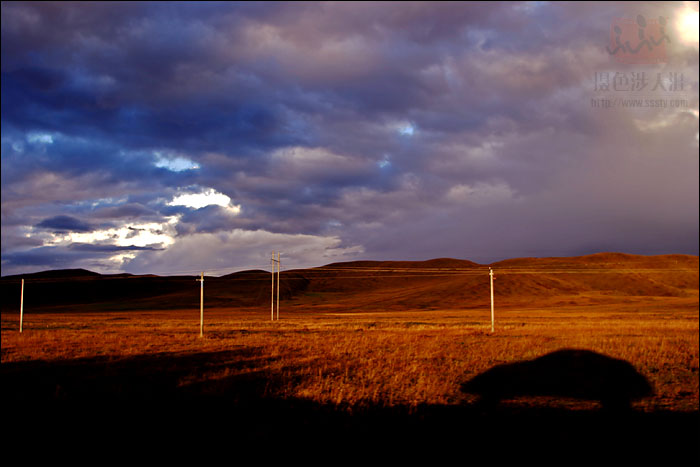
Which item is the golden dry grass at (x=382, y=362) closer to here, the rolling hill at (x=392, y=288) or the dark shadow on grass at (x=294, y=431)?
the dark shadow on grass at (x=294, y=431)

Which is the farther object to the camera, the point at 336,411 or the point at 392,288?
the point at 392,288

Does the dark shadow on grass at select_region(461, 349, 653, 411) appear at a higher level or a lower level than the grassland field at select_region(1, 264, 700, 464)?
lower

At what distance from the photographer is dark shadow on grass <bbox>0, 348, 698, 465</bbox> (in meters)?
6.59

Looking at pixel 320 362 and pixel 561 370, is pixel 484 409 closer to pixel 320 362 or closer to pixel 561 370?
pixel 561 370

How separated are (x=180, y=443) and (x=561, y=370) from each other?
11.8 m

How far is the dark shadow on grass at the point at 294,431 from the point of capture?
659 cm

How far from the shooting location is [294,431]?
24.7 ft

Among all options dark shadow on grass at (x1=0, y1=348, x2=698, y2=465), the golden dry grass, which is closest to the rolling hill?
the golden dry grass

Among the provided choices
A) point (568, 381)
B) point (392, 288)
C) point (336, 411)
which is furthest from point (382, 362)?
point (392, 288)

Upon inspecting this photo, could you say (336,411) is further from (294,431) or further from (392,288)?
(392,288)

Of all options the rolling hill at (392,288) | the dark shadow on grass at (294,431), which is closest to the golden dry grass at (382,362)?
the dark shadow on grass at (294,431)

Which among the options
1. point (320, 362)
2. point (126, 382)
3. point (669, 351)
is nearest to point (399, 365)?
point (320, 362)

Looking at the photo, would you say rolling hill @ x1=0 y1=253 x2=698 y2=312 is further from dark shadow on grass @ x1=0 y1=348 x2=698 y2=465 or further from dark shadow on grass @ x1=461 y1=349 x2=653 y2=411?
dark shadow on grass @ x1=0 y1=348 x2=698 y2=465

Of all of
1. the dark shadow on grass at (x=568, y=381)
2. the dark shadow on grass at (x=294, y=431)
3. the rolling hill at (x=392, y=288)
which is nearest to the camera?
the dark shadow on grass at (x=294, y=431)
